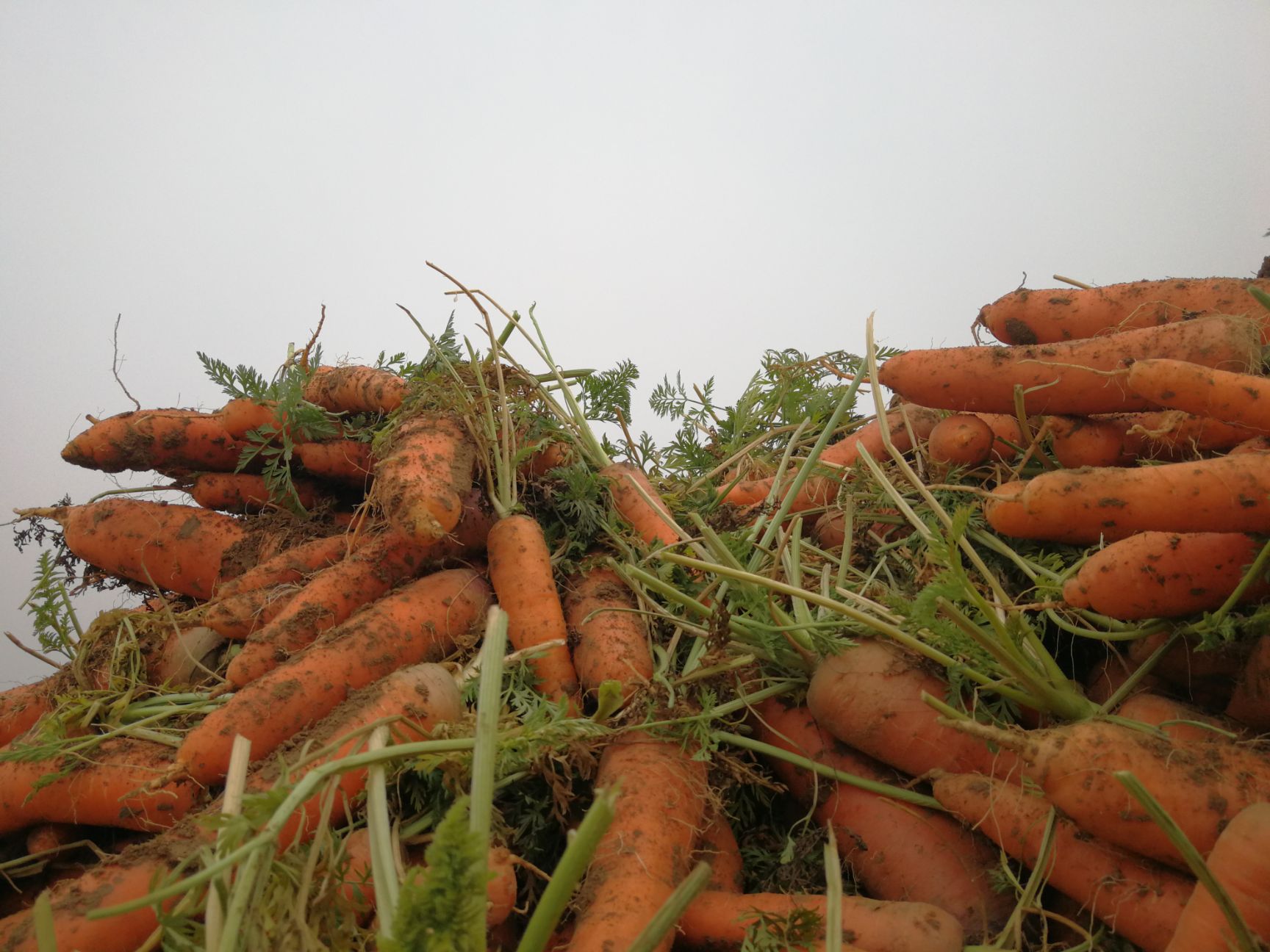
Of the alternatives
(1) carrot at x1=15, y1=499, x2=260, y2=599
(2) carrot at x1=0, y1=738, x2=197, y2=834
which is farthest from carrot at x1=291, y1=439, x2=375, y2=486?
(2) carrot at x1=0, y1=738, x2=197, y2=834

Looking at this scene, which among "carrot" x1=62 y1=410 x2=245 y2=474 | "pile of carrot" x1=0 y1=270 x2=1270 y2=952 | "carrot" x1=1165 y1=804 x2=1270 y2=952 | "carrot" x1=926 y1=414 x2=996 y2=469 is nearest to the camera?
"carrot" x1=1165 y1=804 x2=1270 y2=952

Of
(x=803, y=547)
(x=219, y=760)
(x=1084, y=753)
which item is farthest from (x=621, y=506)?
(x=1084, y=753)

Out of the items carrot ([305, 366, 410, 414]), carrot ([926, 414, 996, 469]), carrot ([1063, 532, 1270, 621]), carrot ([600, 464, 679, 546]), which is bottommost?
carrot ([1063, 532, 1270, 621])

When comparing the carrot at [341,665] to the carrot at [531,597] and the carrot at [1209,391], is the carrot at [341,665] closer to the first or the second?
the carrot at [531,597]

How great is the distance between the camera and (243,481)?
6.65ft

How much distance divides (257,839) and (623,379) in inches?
57.3

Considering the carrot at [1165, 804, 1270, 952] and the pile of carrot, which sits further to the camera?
the pile of carrot

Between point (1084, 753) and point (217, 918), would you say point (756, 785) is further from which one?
point (217, 918)

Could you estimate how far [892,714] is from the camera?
122 centimetres

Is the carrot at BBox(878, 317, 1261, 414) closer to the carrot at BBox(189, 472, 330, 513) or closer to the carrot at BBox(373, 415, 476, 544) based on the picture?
the carrot at BBox(373, 415, 476, 544)

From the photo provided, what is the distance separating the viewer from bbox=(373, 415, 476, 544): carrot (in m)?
1.49

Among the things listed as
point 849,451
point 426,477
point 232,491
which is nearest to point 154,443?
point 232,491

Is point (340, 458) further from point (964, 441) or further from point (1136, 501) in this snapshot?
point (1136, 501)

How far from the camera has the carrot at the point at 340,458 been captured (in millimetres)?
1847
